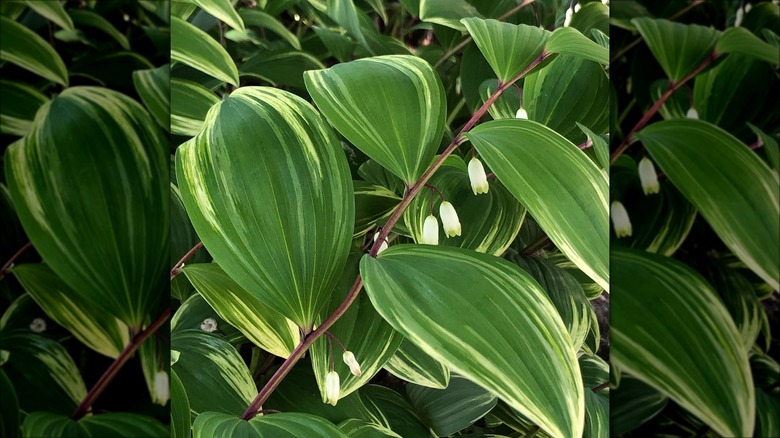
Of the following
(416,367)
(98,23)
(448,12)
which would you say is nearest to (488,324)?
(416,367)

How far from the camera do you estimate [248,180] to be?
64 cm

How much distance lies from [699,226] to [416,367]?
34 cm

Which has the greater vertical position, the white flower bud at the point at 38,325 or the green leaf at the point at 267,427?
the white flower bud at the point at 38,325

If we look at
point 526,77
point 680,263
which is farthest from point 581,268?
point 526,77

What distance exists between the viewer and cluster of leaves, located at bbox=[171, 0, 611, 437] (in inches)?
25.1

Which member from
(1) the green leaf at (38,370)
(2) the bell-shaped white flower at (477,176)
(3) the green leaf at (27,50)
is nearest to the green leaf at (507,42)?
(2) the bell-shaped white flower at (477,176)

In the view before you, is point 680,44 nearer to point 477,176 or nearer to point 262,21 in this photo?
point 477,176

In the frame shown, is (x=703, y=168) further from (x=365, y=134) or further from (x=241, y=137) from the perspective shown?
(x=241, y=137)

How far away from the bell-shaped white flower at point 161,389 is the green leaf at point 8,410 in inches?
4.5

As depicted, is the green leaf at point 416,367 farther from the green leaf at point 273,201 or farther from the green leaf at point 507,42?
the green leaf at point 507,42

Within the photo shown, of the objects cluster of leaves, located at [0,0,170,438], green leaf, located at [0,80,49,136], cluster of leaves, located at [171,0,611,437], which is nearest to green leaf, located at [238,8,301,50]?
cluster of leaves, located at [171,0,611,437]

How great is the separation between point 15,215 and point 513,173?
19.3 inches

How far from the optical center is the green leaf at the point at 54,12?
500mm

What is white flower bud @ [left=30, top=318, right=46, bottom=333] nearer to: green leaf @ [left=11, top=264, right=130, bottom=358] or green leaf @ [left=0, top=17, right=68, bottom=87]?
green leaf @ [left=11, top=264, right=130, bottom=358]
